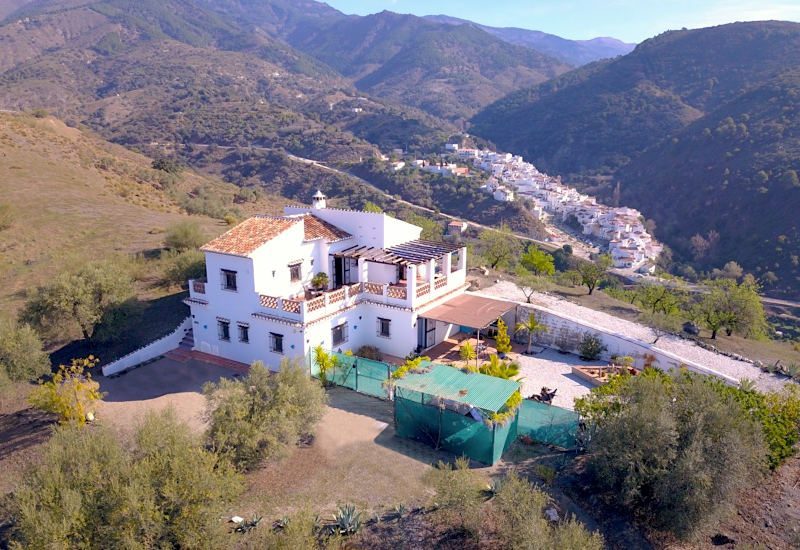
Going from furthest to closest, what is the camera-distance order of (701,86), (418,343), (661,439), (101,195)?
1. (701,86)
2. (101,195)
3. (418,343)
4. (661,439)

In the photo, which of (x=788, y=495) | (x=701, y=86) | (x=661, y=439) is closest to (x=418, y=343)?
(x=661, y=439)

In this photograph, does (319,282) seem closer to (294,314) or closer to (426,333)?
(294,314)

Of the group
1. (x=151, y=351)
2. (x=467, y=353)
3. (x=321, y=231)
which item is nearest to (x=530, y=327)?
(x=467, y=353)

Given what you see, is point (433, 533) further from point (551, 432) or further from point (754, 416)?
point (754, 416)

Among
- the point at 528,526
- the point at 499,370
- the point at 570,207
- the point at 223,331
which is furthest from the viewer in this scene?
the point at 570,207

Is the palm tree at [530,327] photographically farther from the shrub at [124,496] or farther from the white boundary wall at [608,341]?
the shrub at [124,496]

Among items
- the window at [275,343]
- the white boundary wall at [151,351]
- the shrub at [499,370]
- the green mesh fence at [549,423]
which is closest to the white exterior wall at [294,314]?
the window at [275,343]

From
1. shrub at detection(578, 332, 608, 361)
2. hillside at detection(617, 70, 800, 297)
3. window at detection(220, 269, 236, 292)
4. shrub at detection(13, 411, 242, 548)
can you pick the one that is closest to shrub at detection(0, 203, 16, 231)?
window at detection(220, 269, 236, 292)
